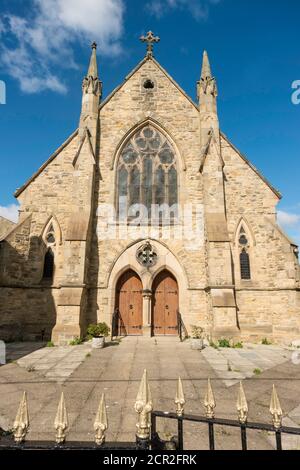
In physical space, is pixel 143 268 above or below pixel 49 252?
below

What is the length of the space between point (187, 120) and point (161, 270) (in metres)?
8.16

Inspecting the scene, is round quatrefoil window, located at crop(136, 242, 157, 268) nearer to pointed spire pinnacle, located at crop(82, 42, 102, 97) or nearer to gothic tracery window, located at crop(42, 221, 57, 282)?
gothic tracery window, located at crop(42, 221, 57, 282)

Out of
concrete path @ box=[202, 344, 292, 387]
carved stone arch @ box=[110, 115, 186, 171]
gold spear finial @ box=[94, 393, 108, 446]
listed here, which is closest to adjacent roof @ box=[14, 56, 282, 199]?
carved stone arch @ box=[110, 115, 186, 171]

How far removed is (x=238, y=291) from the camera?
1241 cm

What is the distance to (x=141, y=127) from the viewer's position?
1473 centimetres

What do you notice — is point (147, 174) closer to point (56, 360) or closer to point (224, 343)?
point (224, 343)

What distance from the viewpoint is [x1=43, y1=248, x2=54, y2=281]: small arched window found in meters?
12.8

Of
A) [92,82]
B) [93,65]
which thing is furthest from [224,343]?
[93,65]

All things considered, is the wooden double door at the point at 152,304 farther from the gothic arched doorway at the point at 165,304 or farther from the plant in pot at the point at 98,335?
the plant in pot at the point at 98,335

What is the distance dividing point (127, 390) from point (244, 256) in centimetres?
934

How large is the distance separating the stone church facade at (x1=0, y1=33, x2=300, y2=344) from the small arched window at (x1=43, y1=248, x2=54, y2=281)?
48 millimetres

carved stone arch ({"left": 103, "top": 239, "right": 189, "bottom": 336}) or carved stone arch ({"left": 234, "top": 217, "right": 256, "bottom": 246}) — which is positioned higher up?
carved stone arch ({"left": 234, "top": 217, "right": 256, "bottom": 246})
